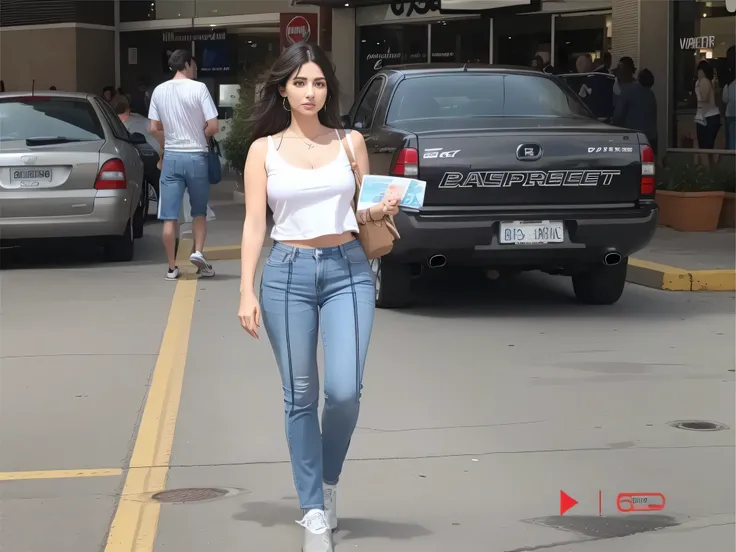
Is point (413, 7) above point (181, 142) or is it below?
above

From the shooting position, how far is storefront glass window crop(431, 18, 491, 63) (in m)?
21.6

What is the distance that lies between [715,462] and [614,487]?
0.60m

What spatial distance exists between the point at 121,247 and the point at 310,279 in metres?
8.40

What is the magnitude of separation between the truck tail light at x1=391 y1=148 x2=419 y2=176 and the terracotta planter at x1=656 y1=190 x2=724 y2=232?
6.49 metres

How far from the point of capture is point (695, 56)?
54.1 ft

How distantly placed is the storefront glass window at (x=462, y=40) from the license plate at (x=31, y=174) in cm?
1131

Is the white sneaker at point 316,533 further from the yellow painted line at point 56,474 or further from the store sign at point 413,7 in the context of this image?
the store sign at point 413,7

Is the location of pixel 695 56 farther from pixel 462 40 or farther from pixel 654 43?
pixel 462 40

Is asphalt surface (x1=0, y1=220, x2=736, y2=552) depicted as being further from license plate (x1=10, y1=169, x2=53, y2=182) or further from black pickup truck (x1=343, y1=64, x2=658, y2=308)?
license plate (x1=10, y1=169, x2=53, y2=182)

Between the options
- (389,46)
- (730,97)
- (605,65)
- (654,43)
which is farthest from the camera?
(389,46)

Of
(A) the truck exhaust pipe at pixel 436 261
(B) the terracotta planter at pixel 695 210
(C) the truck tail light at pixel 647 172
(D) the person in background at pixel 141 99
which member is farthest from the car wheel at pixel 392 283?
(D) the person in background at pixel 141 99

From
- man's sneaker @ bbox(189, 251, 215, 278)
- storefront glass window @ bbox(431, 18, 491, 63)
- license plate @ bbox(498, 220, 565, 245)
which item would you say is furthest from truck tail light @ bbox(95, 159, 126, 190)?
storefront glass window @ bbox(431, 18, 491, 63)

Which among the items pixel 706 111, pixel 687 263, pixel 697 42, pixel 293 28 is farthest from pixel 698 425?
pixel 293 28

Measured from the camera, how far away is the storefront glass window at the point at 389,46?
23016 mm
